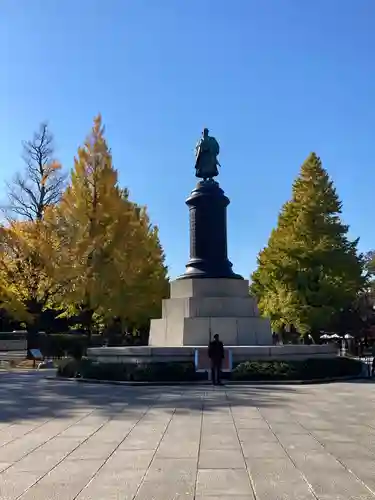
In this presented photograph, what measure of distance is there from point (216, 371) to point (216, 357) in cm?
43

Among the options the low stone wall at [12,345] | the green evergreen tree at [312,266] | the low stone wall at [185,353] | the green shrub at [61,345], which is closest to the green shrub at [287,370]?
the low stone wall at [185,353]

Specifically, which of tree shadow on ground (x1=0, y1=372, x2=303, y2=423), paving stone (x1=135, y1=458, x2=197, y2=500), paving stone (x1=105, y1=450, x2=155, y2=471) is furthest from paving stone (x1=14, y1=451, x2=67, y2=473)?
tree shadow on ground (x1=0, y1=372, x2=303, y2=423)

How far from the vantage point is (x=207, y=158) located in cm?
2303

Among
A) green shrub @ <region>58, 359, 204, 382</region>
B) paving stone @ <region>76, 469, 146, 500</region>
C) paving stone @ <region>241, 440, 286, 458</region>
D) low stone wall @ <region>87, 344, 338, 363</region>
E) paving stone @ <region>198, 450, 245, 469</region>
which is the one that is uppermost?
low stone wall @ <region>87, 344, 338, 363</region>

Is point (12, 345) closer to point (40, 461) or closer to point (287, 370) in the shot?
point (287, 370)

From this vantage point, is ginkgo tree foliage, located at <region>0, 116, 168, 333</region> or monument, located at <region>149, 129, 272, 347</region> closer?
monument, located at <region>149, 129, 272, 347</region>

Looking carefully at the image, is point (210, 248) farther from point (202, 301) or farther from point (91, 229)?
point (91, 229)

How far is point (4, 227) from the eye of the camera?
30.8 metres

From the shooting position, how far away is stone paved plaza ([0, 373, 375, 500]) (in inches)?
217

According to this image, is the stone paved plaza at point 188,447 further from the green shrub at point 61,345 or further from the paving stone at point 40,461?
the green shrub at point 61,345

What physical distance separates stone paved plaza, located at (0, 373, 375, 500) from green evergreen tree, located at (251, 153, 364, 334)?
1895 cm

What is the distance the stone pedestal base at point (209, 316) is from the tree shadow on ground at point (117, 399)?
148 inches

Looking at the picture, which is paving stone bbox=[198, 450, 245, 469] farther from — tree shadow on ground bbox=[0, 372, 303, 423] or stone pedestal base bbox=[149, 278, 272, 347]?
stone pedestal base bbox=[149, 278, 272, 347]

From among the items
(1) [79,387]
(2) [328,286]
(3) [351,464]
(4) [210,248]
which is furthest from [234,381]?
(2) [328,286]
